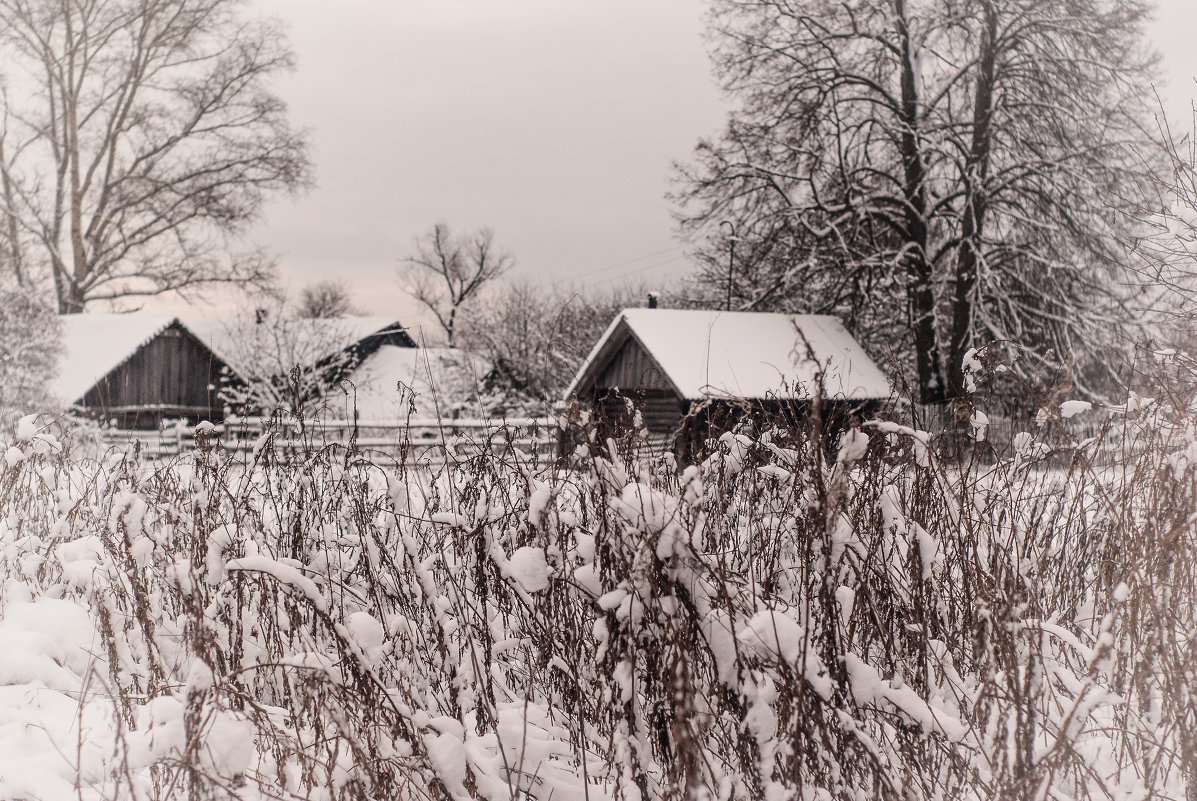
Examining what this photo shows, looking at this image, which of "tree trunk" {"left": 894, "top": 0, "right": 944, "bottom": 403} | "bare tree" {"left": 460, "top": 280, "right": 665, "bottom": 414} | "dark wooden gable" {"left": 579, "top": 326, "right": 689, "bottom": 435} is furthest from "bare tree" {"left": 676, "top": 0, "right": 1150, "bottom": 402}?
"bare tree" {"left": 460, "top": 280, "right": 665, "bottom": 414}

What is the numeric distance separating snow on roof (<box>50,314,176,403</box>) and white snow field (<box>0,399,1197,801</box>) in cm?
2075

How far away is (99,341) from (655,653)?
81.4 feet

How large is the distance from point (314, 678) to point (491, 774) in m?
0.52

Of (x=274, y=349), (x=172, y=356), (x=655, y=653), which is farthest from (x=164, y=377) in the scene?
(x=655, y=653)

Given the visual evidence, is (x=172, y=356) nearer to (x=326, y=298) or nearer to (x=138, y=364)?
(x=138, y=364)

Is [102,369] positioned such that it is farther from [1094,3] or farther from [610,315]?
[1094,3]

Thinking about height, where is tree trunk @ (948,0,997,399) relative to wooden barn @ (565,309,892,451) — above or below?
above

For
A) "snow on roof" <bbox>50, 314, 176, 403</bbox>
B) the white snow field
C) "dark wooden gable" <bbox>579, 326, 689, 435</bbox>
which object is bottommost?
the white snow field

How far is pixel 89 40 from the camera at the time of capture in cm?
2228

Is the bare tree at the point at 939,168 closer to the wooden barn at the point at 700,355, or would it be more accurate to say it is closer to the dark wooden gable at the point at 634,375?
the wooden barn at the point at 700,355

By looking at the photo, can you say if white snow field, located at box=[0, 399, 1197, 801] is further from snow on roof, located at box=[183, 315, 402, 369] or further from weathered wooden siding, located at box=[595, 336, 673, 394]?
snow on roof, located at box=[183, 315, 402, 369]

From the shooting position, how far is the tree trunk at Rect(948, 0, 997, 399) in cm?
1493

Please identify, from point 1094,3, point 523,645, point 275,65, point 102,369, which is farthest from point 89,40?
point 523,645

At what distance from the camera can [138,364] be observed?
2367cm
